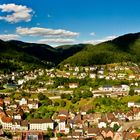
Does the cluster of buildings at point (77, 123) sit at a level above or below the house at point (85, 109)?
below

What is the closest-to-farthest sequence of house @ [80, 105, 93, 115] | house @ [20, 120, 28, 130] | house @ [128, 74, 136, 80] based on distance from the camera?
house @ [20, 120, 28, 130]
house @ [80, 105, 93, 115]
house @ [128, 74, 136, 80]

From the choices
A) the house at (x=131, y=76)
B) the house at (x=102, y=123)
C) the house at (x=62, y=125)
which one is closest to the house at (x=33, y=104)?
the house at (x=62, y=125)

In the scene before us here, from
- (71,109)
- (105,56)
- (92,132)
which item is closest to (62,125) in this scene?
(92,132)

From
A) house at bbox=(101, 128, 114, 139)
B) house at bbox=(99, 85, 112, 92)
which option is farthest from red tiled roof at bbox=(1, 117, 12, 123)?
house at bbox=(99, 85, 112, 92)

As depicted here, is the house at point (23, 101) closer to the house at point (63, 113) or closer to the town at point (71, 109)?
the town at point (71, 109)

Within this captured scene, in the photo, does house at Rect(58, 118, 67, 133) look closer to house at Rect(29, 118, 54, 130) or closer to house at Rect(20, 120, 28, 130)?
house at Rect(29, 118, 54, 130)

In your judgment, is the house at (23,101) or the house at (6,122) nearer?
the house at (6,122)

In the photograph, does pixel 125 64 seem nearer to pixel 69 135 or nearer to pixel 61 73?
pixel 61 73

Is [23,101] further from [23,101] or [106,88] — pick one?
[106,88]
